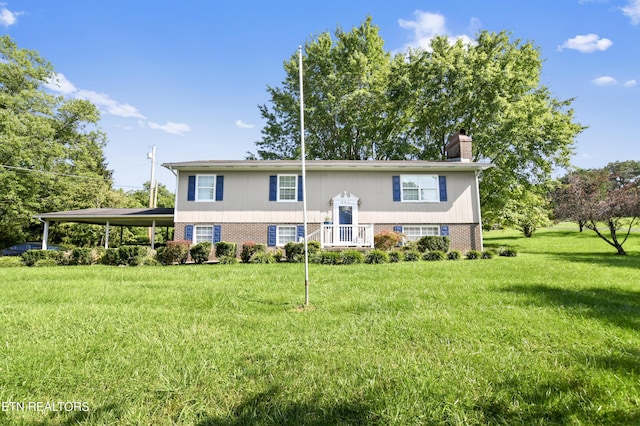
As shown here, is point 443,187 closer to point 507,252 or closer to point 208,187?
point 507,252

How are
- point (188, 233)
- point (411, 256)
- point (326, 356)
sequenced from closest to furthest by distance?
point (326, 356)
point (411, 256)
point (188, 233)

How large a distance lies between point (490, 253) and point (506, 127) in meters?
10.8

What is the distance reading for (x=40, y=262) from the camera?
11930mm

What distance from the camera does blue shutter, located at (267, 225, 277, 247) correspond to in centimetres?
1580

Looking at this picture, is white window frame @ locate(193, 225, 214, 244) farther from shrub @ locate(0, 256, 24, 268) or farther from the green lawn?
the green lawn

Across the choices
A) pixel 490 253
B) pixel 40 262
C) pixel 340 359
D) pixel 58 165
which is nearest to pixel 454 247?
pixel 490 253

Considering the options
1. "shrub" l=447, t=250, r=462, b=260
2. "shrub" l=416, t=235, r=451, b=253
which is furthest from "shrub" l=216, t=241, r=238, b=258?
"shrub" l=447, t=250, r=462, b=260

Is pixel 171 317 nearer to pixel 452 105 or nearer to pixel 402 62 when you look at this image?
pixel 452 105

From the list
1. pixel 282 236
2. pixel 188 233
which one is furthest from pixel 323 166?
pixel 188 233

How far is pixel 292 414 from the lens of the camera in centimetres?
233

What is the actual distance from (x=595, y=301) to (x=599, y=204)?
13.8 metres

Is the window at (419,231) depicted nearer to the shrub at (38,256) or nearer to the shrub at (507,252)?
the shrub at (507,252)

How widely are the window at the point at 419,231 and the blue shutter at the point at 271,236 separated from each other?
657 centimetres

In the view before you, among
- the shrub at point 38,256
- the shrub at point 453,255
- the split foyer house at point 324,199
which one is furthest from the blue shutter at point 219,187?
the shrub at point 453,255
